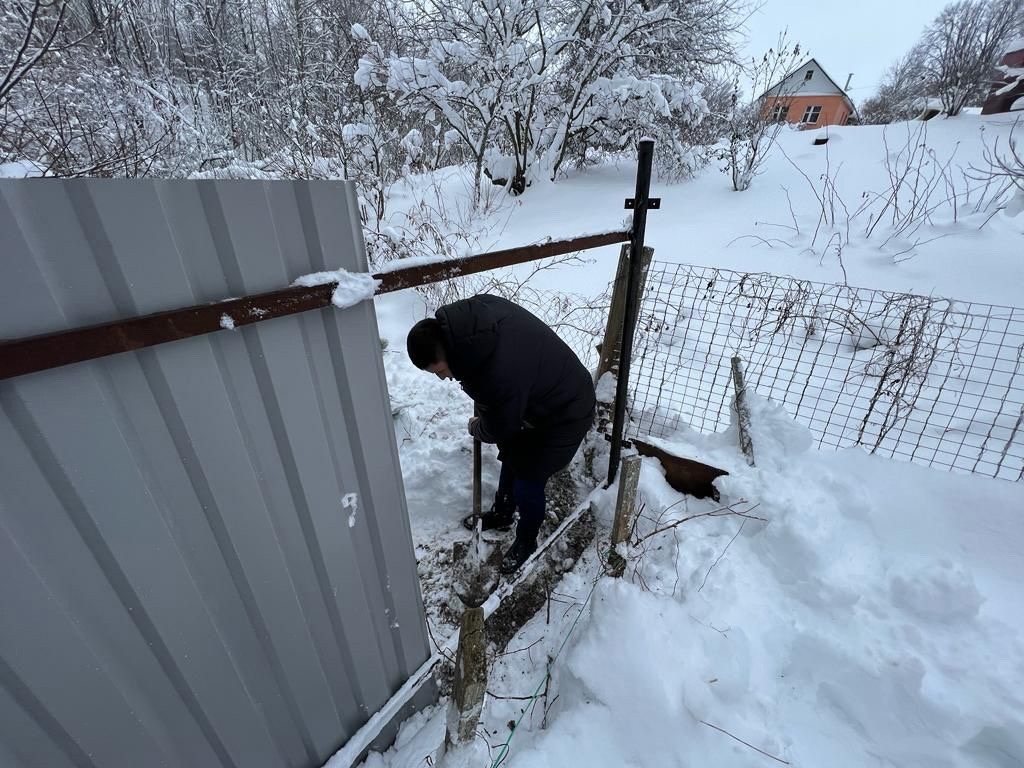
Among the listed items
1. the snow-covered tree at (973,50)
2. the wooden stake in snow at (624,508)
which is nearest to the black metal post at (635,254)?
the wooden stake in snow at (624,508)

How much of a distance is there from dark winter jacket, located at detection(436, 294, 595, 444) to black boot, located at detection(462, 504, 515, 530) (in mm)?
792

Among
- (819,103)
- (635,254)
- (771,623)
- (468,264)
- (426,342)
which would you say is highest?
(819,103)

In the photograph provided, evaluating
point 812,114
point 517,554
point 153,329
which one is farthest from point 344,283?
point 812,114

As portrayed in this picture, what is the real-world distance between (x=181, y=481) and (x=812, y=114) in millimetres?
36610

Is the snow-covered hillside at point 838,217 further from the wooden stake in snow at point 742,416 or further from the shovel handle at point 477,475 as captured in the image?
the shovel handle at point 477,475

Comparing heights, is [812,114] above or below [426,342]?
above

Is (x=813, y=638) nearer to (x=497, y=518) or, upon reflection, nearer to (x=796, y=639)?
(x=796, y=639)

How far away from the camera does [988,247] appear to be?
189 inches

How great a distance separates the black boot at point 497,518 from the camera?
278cm

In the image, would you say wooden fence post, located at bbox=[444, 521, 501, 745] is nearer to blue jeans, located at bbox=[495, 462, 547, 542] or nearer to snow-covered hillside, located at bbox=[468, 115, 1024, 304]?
blue jeans, located at bbox=[495, 462, 547, 542]

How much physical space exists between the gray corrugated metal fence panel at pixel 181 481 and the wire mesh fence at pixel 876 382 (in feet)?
8.06

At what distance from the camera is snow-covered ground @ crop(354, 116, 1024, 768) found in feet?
4.80

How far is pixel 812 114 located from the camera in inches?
1034

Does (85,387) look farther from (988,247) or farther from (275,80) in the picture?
(275,80)
